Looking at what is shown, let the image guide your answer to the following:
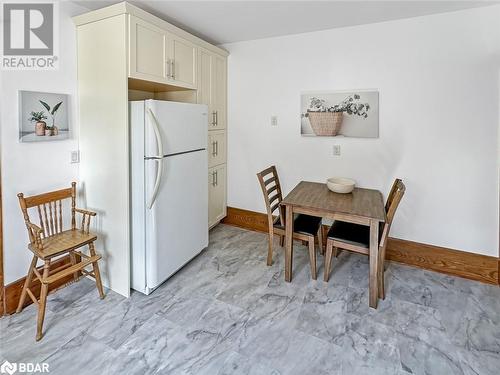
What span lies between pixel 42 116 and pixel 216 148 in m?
1.80

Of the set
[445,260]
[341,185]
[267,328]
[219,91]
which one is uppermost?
[219,91]

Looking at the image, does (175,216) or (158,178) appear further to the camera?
(175,216)

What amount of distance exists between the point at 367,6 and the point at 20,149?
9.64 feet

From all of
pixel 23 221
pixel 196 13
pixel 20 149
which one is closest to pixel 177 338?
pixel 23 221

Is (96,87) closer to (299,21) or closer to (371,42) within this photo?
(299,21)

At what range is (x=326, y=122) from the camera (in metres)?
3.07

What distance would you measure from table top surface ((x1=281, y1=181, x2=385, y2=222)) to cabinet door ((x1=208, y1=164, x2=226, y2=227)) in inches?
42.9

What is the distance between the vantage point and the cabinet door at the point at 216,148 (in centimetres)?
350

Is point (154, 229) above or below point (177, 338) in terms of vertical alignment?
above

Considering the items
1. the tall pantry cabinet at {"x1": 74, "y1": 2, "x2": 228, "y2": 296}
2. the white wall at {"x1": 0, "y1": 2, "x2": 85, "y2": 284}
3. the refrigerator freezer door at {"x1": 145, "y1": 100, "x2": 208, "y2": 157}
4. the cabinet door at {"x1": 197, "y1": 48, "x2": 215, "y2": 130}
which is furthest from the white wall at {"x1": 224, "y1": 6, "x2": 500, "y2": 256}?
the white wall at {"x1": 0, "y1": 2, "x2": 85, "y2": 284}

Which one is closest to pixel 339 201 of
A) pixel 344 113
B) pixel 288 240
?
pixel 288 240

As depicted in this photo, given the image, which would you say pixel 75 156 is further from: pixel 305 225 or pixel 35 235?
pixel 305 225

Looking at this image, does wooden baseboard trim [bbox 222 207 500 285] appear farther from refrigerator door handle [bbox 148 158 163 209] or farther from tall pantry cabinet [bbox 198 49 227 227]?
refrigerator door handle [bbox 148 158 163 209]

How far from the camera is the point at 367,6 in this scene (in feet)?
8.21
